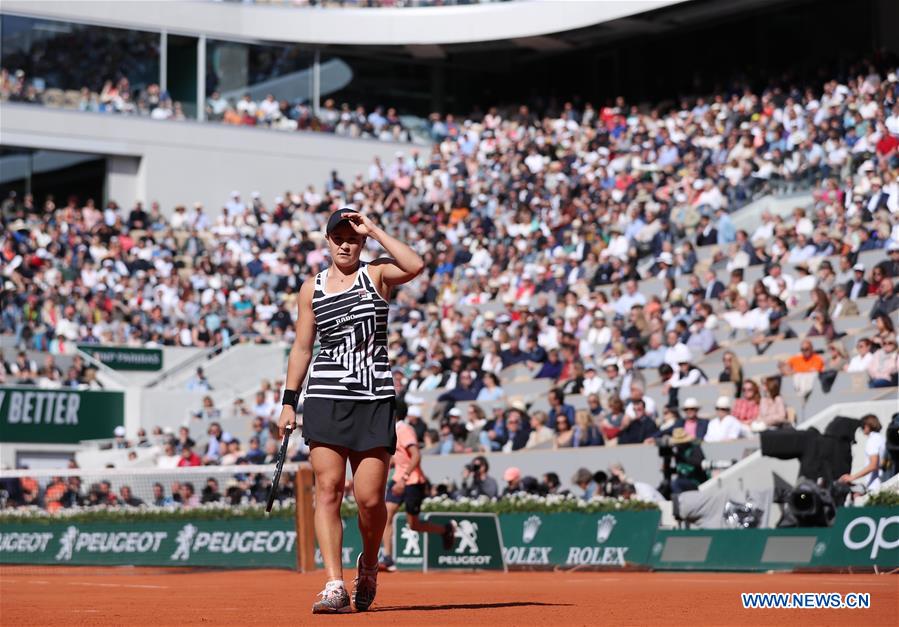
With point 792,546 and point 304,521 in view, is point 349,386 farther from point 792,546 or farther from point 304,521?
point 304,521

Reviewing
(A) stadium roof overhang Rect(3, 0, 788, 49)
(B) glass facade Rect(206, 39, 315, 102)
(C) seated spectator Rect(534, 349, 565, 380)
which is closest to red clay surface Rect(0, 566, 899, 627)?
(C) seated spectator Rect(534, 349, 565, 380)

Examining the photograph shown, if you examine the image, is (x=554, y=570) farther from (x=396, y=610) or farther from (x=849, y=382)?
(x=396, y=610)

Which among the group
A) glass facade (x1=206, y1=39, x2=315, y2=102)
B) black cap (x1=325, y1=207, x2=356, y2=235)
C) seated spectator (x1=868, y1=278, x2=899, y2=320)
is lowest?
seated spectator (x1=868, y1=278, x2=899, y2=320)

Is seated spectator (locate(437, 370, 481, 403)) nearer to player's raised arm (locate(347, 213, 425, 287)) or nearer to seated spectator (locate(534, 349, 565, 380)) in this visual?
seated spectator (locate(534, 349, 565, 380))

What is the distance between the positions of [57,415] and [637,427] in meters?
14.9

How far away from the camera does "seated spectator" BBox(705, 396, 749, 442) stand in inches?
812

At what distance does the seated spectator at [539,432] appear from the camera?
23203 mm

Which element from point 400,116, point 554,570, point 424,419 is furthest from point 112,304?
point 554,570

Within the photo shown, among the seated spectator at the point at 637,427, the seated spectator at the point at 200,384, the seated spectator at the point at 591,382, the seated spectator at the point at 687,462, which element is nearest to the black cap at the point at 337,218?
the seated spectator at the point at 687,462

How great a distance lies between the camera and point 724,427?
→ 20688 mm

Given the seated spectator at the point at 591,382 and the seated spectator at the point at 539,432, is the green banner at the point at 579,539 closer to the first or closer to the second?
the seated spectator at the point at 539,432

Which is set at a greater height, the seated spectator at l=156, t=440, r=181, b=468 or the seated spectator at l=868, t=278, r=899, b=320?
the seated spectator at l=868, t=278, r=899, b=320

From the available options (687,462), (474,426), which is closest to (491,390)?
(474,426)

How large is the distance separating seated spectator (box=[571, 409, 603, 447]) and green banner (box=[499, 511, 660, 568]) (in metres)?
2.71
